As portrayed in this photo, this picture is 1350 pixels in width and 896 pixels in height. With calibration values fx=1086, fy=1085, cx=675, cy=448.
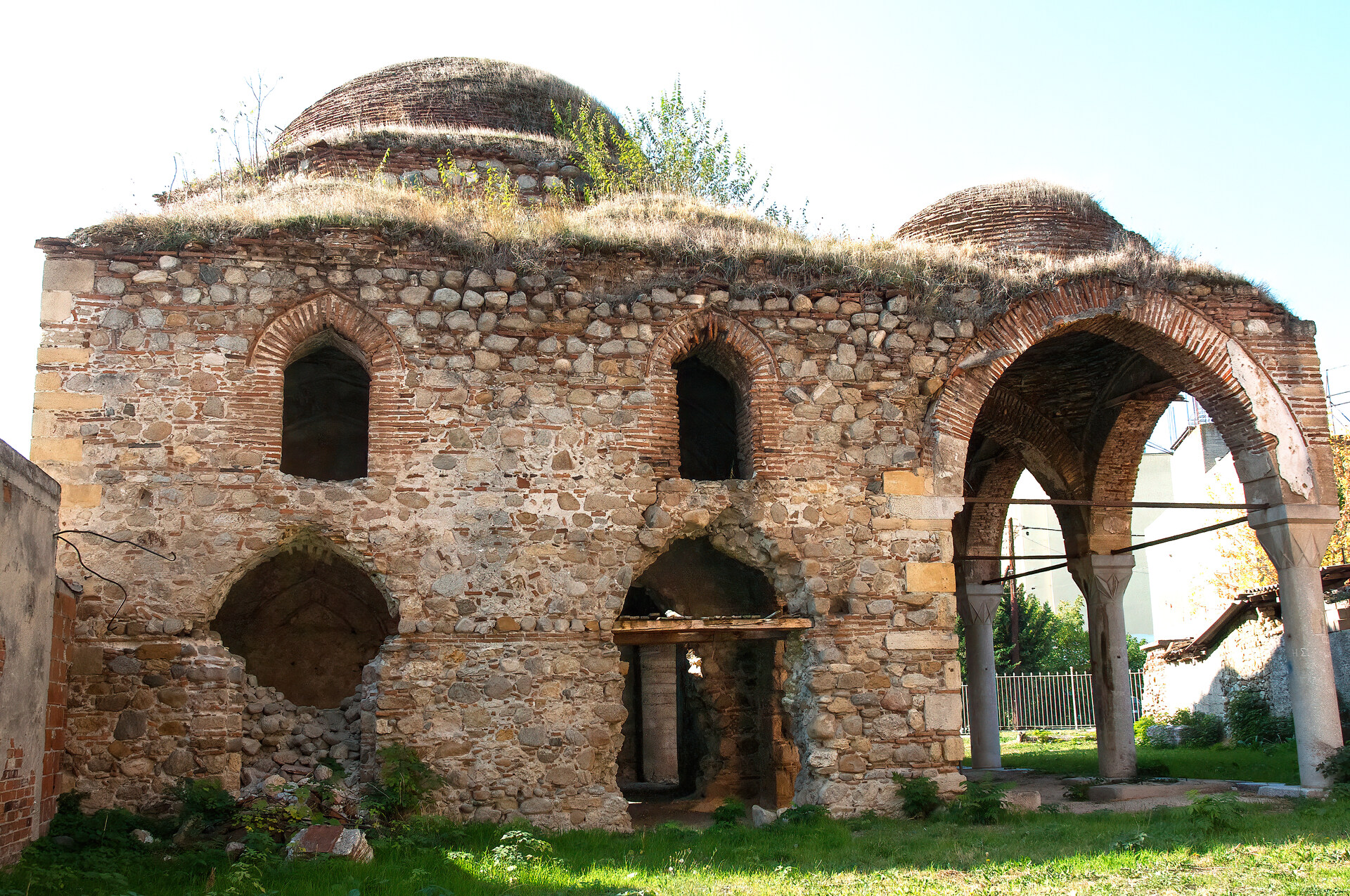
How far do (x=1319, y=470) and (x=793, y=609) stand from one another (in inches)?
206

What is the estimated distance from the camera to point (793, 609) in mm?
9414

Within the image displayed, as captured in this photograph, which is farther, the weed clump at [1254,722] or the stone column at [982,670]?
the weed clump at [1254,722]

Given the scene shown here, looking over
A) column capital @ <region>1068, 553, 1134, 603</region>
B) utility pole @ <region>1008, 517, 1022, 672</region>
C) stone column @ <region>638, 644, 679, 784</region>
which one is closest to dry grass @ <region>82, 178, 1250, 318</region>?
column capital @ <region>1068, 553, 1134, 603</region>

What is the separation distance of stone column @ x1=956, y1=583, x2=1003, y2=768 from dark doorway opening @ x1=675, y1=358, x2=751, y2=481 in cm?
428

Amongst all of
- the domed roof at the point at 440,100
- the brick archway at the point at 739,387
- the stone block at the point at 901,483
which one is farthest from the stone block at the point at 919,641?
the domed roof at the point at 440,100

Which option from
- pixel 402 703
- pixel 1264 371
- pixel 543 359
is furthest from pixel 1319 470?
pixel 402 703

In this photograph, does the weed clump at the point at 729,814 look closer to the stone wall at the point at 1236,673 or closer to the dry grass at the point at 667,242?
the dry grass at the point at 667,242

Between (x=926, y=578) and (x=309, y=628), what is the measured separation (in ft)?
23.0

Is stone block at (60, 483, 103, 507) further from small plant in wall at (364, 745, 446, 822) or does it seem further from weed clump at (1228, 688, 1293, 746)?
weed clump at (1228, 688, 1293, 746)

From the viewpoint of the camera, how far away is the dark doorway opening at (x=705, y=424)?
12094 millimetres

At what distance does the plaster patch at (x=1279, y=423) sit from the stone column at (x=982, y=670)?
514 centimetres

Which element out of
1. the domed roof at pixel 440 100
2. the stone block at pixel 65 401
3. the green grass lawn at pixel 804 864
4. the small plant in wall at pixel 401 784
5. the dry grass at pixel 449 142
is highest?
the domed roof at pixel 440 100

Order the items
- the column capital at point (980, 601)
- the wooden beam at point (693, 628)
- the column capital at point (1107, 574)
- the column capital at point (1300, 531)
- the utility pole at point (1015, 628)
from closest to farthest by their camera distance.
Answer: the wooden beam at point (693, 628), the column capital at point (1300, 531), the column capital at point (1107, 574), the column capital at point (980, 601), the utility pole at point (1015, 628)

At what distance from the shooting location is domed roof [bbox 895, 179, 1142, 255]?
1291 cm
